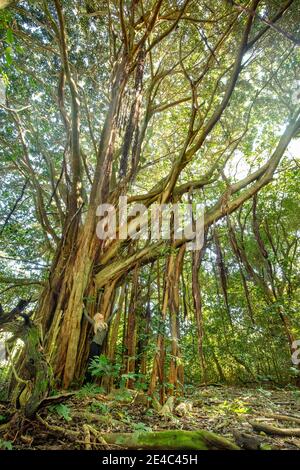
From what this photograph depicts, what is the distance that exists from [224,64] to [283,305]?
423cm

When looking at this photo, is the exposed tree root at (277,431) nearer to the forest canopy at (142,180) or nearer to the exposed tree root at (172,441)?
the exposed tree root at (172,441)

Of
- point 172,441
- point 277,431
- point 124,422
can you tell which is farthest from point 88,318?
point 277,431

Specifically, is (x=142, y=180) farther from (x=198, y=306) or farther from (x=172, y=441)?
(x=172, y=441)

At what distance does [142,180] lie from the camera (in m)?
7.04

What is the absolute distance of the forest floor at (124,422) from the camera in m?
1.75

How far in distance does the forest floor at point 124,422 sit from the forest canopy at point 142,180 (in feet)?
0.63

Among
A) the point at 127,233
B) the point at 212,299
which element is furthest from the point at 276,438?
the point at 212,299

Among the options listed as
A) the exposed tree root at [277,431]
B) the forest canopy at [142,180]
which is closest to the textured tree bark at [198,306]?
the forest canopy at [142,180]

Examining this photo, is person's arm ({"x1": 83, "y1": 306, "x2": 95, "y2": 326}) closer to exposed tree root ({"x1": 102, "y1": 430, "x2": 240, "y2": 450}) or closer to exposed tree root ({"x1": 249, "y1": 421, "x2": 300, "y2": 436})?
exposed tree root ({"x1": 102, "y1": 430, "x2": 240, "y2": 450})

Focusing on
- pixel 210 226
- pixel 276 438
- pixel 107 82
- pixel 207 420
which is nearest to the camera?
pixel 276 438

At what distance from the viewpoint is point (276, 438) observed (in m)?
2.05

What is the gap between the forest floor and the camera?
5.73 ft

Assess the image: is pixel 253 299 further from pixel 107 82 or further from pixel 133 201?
pixel 107 82

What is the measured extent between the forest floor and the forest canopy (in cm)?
19
